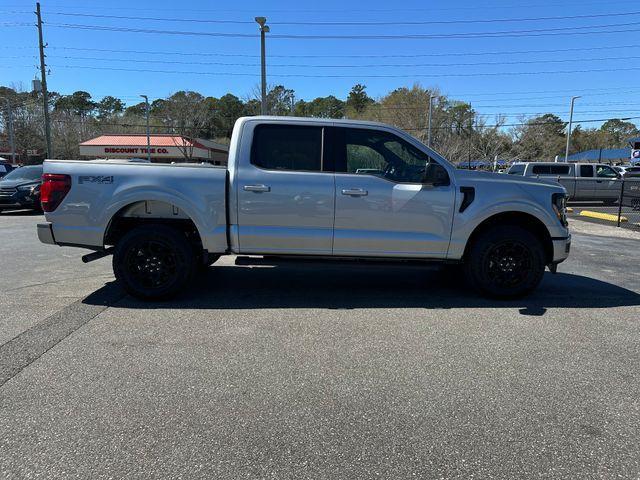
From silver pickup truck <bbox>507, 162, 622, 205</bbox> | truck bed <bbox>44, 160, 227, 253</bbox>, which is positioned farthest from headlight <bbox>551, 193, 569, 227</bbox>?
silver pickup truck <bbox>507, 162, 622, 205</bbox>

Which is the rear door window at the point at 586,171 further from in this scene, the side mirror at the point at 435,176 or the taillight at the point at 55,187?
the taillight at the point at 55,187

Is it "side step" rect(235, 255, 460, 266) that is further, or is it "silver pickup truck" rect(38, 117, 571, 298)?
"side step" rect(235, 255, 460, 266)

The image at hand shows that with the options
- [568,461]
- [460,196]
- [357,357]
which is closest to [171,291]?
[357,357]

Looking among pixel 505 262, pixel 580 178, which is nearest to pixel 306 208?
pixel 505 262

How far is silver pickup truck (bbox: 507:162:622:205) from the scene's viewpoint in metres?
19.7

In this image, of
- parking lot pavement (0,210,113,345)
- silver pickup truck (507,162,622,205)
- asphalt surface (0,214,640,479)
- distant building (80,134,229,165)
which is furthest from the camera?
distant building (80,134,229,165)

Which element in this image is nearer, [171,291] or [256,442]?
[256,442]

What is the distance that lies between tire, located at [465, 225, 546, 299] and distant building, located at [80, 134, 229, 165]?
4957cm

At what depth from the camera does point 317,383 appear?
11.5 ft

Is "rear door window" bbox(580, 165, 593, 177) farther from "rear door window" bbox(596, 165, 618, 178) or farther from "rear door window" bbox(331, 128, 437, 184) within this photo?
"rear door window" bbox(331, 128, 437, 184)

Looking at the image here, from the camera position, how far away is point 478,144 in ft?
194

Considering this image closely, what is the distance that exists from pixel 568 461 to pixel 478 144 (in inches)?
2410

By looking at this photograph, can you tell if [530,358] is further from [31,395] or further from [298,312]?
[31,395]

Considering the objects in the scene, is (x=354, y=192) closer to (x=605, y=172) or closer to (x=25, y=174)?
(x=25, y=174)
